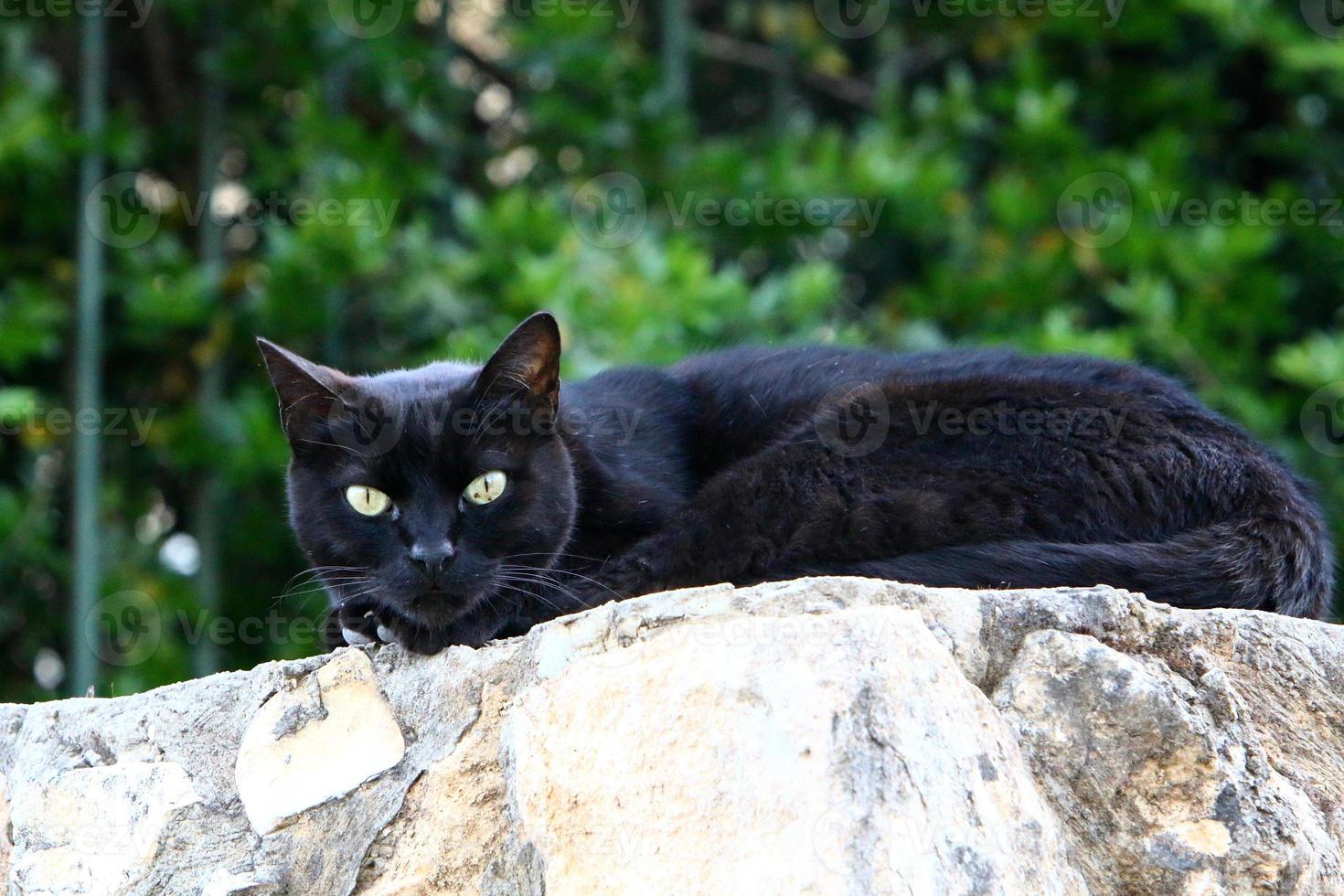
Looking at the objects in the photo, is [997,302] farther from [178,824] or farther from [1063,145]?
[178,824]

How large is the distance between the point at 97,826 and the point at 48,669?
320 centimetres

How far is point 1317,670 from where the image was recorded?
6.84ft

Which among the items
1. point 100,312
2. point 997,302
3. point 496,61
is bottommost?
point 100,312

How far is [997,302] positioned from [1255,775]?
3760mm

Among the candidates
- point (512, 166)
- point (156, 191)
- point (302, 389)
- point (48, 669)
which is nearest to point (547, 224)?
point (512, 166)

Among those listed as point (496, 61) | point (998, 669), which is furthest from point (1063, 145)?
point (998, 669)

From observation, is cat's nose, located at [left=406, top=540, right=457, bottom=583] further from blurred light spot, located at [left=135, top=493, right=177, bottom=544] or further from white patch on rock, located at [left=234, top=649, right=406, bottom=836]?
blurred light spot, located at [left=135, top=493, right=177, bottom=544]
